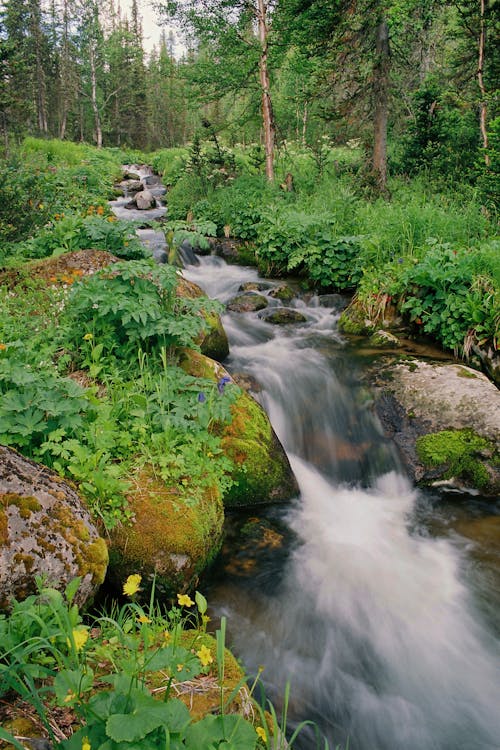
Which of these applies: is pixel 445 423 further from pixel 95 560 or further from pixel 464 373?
pixel 95 560

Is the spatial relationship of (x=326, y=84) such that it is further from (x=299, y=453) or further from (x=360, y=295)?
(x=299, y=453)

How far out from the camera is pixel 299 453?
5.42 m

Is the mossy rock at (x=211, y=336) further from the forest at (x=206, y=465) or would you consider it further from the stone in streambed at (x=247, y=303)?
the stone in streambed at (x=247, y=303)

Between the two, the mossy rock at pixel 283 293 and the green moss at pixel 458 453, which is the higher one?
the mossy rock at pixel 283 293

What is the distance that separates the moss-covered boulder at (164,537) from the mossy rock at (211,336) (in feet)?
8.87

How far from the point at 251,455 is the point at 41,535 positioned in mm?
2252

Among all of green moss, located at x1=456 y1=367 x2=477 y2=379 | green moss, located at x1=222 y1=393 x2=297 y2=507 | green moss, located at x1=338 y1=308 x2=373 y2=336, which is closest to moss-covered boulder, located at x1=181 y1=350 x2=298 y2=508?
green moss, located at x1=222 y1=393 x2=297 y2=507

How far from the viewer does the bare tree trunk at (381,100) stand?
1136 cm

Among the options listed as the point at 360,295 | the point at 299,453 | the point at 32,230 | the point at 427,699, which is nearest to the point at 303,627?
the point at 427,699

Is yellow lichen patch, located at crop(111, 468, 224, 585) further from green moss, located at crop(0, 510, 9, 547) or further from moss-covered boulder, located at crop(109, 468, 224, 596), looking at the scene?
green moss, located at crop(0, 510, 9, 547)

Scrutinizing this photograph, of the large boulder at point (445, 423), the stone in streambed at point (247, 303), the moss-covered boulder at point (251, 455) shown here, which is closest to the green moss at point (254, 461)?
the moss-covered boulder at point (251, 455)

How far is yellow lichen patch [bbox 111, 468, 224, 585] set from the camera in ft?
10.4

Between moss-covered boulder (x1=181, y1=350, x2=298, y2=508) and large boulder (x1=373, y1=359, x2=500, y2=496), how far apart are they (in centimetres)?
142

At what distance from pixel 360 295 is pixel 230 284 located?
2.96 metres
